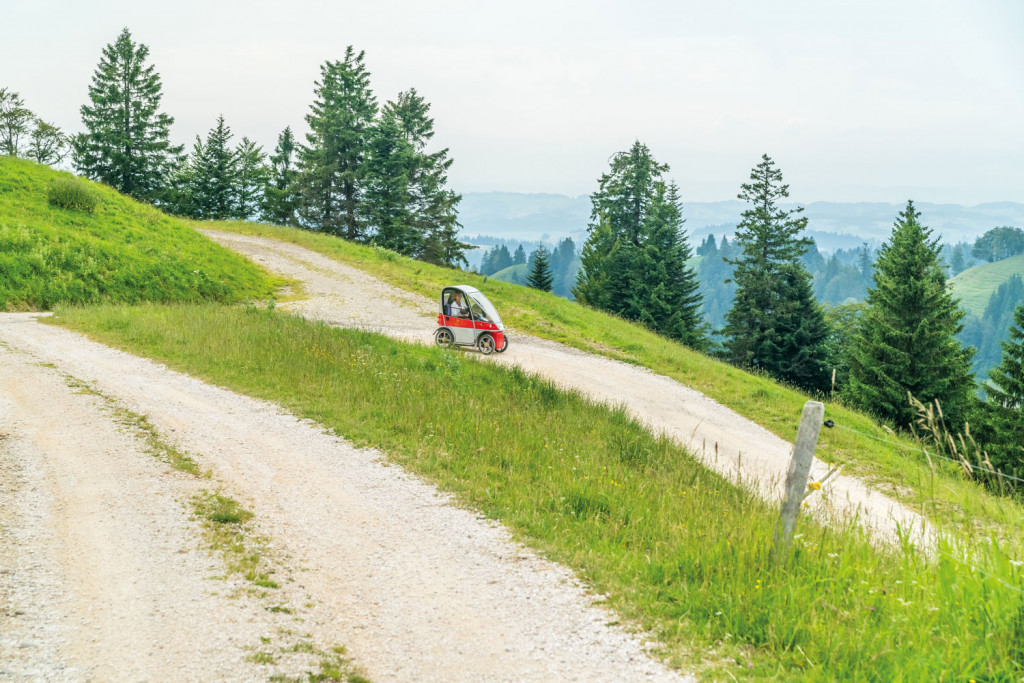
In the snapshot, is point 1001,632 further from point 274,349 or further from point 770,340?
point 770,340

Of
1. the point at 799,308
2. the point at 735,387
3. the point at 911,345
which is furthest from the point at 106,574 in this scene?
the point at 799,308

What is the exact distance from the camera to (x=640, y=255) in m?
55.6

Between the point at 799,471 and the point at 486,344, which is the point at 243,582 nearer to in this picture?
the point at 799,471

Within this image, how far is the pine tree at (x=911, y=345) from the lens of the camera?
3216 centimetres

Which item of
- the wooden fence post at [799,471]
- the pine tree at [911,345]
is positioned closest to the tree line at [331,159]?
the pine tree at [911,345]

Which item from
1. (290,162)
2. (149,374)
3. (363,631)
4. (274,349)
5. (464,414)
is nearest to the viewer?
(363,631)

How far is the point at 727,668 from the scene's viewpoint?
169 inches

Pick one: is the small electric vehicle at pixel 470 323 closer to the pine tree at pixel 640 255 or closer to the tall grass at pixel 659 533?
the tall grass at pixel 659 533

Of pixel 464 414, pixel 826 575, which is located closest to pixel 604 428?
pixel 464 414

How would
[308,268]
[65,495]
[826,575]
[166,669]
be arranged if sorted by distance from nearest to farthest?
[166,669] → [826,575] → [65,495] → [308,268]

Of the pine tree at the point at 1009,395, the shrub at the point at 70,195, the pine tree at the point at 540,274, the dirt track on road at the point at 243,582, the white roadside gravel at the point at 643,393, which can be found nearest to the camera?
the dirt track on road at the point at 243,582

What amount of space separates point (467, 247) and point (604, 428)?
49534mm

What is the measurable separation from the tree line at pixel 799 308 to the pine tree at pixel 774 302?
0.35ft

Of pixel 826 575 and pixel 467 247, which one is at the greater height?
pixel 467 247
